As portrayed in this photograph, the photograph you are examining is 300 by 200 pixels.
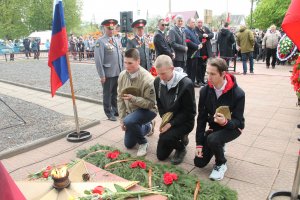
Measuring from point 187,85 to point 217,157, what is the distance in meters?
0.94

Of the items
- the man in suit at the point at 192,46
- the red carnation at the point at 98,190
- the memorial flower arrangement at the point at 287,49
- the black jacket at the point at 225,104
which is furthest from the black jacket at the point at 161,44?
the red carnation at the point at 98,190

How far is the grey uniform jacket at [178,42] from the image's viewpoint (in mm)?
7731

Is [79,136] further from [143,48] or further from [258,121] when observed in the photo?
[258,121]

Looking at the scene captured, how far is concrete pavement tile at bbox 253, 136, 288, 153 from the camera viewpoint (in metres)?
4.31

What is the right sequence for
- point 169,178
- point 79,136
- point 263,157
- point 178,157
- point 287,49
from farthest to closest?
point 287,49, point 79,136, point 263,157, point 178,157, point 169,178

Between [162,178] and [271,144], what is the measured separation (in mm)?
2091

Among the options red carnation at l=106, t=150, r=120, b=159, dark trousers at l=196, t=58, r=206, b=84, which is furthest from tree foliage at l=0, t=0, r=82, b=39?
red carnation at l=106, t=150, r=120, b=159

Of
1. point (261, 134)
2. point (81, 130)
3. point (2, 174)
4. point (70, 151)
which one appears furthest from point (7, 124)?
point (2, 174)

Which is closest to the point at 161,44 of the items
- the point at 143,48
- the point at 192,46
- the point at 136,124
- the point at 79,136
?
the point at 143,48

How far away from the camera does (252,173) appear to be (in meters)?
3.60

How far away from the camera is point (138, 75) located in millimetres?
4195

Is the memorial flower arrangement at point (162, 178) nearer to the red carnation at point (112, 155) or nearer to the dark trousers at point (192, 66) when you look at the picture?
the red carnation at point (112, 155)

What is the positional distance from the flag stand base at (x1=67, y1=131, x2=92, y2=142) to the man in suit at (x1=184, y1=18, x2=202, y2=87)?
448 centimetres

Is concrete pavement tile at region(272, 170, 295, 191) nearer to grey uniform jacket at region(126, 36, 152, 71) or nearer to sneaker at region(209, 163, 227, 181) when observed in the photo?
sneaker at region(209, 163, 227, 181)
